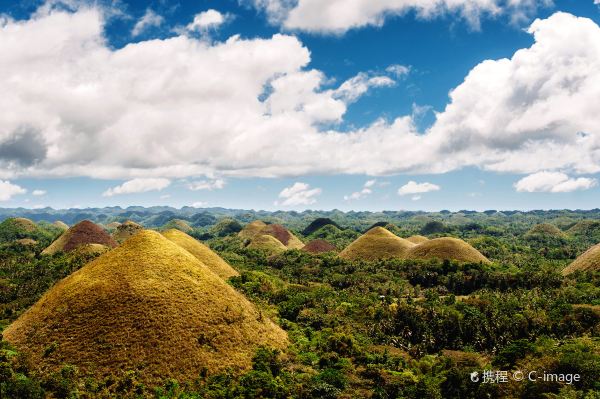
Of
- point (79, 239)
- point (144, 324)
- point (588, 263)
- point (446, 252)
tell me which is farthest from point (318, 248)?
point (144, 324)

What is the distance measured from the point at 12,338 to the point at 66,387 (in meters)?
13.4

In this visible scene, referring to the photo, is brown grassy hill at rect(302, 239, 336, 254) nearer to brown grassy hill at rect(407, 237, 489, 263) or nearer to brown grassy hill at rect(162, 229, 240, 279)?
brown grassy hill at rect(407, 237, 489, 263)

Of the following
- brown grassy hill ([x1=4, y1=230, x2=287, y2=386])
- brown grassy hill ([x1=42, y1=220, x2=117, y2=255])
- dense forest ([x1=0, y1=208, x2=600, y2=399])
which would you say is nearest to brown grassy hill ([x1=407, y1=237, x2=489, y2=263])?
dense forest ([x1=0, y1=208, x2=600, y2=399])

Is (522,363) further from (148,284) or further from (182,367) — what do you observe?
(148,284)

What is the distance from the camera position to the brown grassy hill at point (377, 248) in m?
142

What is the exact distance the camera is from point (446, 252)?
12838 cm

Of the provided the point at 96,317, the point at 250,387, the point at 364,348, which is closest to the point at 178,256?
the point at 96,317

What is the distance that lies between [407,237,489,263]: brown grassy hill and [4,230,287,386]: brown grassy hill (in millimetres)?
83444

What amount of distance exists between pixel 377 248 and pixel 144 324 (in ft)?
359

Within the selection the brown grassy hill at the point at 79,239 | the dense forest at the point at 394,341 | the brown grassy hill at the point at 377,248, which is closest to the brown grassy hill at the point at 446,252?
the brown grassy hill at the point at 377,248

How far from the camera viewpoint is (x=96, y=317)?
47844 millimetres

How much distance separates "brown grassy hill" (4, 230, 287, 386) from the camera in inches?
1716

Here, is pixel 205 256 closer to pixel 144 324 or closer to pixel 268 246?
pixel 144 324

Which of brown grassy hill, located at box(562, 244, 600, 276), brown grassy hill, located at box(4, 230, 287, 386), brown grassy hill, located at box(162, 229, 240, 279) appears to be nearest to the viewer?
brown grassy hill, located at box(4, 230, 287, 386)
